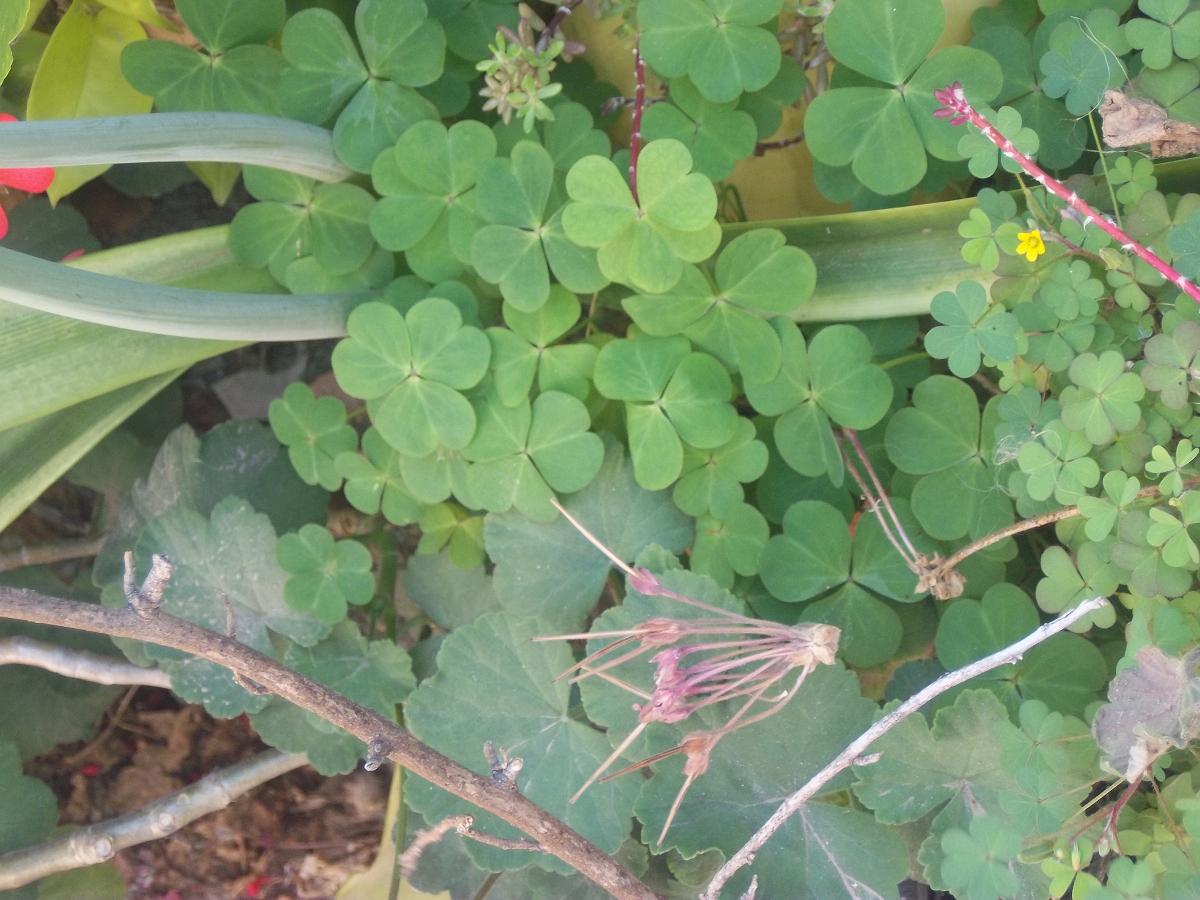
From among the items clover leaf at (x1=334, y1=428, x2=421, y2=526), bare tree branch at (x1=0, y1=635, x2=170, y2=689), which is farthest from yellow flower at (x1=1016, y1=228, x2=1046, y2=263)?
bare tree branch at (x1=0, y1=635, x2=170, y2=689)

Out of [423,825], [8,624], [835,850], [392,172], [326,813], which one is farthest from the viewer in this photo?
[326,813]

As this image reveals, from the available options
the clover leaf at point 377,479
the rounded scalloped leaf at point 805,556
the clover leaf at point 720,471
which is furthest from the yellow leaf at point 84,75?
the rounded scalloped leaf at point 805,556

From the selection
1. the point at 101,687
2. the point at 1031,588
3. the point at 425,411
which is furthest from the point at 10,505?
the point at 1031,588

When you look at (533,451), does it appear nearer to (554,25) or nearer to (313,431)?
(313,431)

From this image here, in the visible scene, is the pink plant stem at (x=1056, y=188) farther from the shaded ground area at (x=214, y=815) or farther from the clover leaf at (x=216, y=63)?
the shaded ground area at (x=214, y=815)

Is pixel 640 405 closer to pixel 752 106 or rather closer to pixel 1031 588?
pixel 752 106
